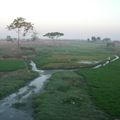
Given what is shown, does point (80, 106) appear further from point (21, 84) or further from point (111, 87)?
point (21, 84)

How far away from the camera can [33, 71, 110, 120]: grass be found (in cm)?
1730

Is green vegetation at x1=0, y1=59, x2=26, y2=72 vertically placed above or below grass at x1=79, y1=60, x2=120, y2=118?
below

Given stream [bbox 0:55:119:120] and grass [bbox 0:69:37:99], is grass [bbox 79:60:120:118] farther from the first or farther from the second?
grass [bbox 0:69:37:99]

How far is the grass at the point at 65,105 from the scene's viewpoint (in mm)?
17295

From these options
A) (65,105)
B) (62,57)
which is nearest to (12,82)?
(65,105)

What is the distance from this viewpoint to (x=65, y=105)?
19.6 metres

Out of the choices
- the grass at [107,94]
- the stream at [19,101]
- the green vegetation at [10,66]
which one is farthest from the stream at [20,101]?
the green vegetation at [10,66]

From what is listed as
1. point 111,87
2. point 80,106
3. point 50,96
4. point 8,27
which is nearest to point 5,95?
point 50,96

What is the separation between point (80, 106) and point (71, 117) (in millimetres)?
2427

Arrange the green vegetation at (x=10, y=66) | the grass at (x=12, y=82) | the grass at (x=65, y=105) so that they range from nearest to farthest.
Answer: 1. the grass at (x=65, y=105)
2. the grass at (x=12, y=82)
3. the green vegetation at (x=10, y=66)

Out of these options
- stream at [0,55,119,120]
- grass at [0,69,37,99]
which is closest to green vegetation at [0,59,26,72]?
grass at [0,69,37,99]

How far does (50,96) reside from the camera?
2247cm

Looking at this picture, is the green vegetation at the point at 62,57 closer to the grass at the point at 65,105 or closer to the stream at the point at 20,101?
the stream at the point at 20,101

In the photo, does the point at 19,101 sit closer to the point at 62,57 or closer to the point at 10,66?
the point at 10,66
